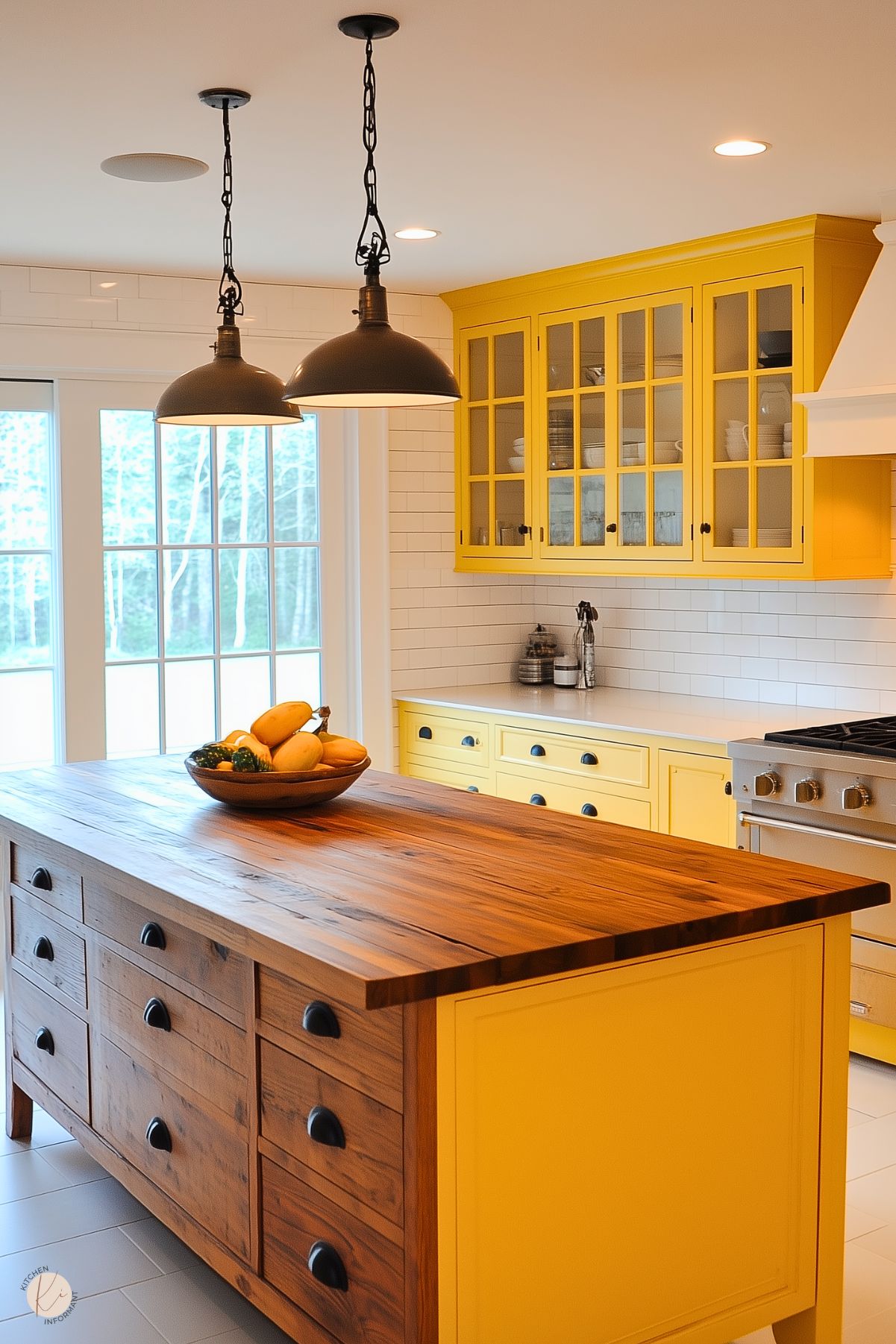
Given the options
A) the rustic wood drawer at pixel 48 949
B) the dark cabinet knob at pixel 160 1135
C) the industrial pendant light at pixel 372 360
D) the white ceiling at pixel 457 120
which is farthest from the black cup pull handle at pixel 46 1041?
the white ceiling at pixel 457 120

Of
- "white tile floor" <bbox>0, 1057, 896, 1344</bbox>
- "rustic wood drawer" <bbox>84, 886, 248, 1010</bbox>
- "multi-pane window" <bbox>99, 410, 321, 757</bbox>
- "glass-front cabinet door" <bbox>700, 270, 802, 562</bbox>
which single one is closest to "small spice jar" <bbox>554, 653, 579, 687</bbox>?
"multi-pane window" <bbox>99, 410, 321, 757</bbox>

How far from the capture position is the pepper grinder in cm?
564

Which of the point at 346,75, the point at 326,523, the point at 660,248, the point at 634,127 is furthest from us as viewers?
the point at 326,523

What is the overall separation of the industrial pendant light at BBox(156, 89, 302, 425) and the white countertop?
72.2 inches

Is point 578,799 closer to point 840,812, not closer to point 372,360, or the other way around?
point 840,812

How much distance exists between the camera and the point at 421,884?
254 cm

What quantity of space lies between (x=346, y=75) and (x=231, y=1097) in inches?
→ 83.8

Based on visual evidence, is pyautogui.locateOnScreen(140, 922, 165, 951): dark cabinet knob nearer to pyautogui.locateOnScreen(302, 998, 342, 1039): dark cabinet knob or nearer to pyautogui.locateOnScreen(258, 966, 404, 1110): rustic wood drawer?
pyautogui.locateOnScreen(258, 966, 404, 1110): rustic wood drawer

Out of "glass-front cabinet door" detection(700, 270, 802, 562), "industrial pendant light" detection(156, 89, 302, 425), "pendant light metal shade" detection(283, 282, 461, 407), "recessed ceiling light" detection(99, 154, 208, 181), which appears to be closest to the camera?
"pendant light metal shade" detection(283, 282, 461, 407)

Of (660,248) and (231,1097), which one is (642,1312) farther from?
(660,248)

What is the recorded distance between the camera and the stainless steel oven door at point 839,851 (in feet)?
12.5

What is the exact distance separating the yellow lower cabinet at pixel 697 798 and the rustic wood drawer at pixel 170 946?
197 cm

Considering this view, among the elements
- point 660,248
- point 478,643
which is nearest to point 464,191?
point 660,248

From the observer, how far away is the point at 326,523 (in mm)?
5637
